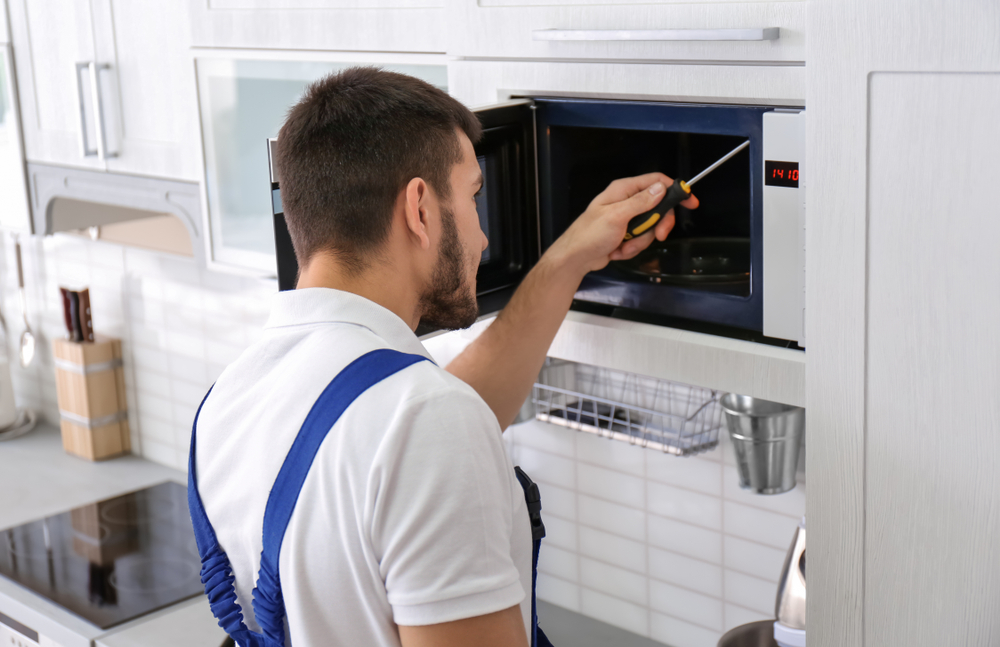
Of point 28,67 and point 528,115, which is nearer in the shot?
point 528,115

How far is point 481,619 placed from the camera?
0.81m

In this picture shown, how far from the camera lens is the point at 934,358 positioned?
0.87 meters

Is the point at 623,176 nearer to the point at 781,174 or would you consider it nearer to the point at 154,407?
the point at 781,174

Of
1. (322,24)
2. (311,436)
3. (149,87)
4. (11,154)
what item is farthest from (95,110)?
(311,436)

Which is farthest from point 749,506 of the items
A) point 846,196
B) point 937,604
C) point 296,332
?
point 296,332

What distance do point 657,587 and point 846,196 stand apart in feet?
3.52

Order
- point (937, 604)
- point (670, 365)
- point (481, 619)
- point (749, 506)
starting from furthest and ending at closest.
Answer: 1. point (749, 506)
2. point (670, 365)
3. point (937, 604)
4. point (481, 619)

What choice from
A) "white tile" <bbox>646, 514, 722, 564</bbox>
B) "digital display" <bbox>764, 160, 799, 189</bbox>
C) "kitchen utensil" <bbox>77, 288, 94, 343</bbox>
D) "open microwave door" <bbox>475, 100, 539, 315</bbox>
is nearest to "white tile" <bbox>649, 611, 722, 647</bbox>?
"white tile" <bbox>646, 514, 722, 564</bbox>

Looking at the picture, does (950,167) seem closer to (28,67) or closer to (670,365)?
(670,365)

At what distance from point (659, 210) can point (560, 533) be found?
0.93 m

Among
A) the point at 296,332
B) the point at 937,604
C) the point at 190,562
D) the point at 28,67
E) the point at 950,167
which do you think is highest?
the point at 28,67

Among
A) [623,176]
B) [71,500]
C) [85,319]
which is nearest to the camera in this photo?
[623,176]

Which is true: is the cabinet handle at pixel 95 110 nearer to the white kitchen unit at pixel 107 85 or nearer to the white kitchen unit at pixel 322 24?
the white kitchen unit at pixel 107 85

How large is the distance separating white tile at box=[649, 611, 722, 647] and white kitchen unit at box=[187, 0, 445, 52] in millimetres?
1050
